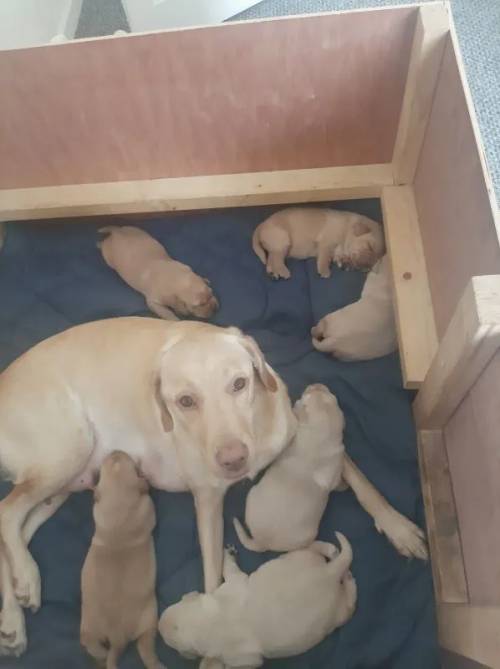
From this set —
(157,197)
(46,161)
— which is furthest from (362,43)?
(46,161)

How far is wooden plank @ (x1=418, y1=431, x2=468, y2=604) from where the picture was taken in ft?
4.78

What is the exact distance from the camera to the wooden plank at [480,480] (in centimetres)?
122

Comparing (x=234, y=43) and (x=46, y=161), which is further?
(x=46, y=161)

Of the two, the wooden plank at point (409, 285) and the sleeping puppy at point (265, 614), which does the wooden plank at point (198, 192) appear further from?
the sleeping puppy at point (265, 614)

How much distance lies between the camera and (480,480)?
1.33 metres

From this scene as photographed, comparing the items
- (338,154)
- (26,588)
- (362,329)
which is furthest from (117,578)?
(338,154)

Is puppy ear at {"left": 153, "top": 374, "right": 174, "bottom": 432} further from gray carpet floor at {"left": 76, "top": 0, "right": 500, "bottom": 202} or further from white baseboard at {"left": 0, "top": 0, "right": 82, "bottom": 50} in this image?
gray carpet floor at {"left": 76, "top": 0, "right": 500, "bottom": 202}

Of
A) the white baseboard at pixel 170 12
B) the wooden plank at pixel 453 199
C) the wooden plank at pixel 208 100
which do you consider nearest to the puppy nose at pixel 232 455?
the wooden plank at pixel 453 199

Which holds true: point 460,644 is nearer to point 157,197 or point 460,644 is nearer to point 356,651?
point 356,651

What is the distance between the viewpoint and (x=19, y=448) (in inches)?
61.6

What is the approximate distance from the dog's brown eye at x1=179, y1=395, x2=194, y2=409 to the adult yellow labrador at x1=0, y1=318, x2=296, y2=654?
27mm

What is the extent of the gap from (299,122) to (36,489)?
1132mm

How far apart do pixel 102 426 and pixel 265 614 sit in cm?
57

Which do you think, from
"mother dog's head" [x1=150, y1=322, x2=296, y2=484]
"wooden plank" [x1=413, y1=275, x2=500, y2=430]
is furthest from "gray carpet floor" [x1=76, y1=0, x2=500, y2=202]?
"mother dog's head" [x1=150, y1=322, x2=296, y2=484]
